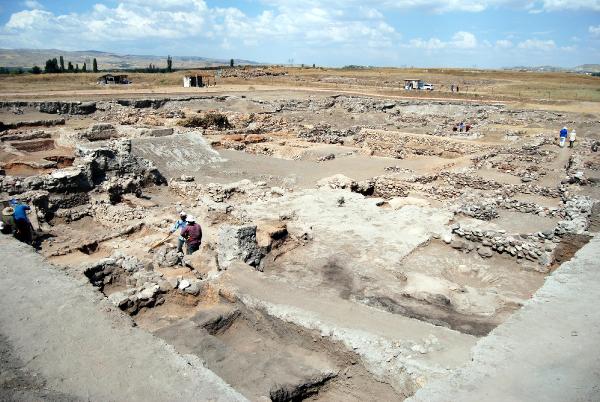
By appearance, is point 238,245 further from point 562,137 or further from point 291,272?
point 562,137

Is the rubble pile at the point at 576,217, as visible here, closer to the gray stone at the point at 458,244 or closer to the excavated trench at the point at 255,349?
the gray stone at the point at 458,244

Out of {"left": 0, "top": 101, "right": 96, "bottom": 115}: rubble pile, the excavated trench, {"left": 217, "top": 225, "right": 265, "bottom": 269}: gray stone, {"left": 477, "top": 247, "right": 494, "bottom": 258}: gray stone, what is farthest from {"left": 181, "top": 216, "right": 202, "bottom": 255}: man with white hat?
{"left": 0, "top": 101, "right": 96, "bottom": 115}: rubble pile

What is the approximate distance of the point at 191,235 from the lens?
31.9ft

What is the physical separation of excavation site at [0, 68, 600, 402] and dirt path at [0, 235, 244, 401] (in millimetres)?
23

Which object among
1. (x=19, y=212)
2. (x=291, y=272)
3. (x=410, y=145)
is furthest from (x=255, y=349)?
(x=410, y=145)

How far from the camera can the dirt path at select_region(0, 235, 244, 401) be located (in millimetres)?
4594

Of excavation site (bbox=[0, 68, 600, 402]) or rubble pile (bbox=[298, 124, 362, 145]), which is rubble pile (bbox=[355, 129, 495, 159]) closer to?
excavation site (bbox=[0, 68, 600, 402])

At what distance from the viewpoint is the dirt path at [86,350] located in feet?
15.1

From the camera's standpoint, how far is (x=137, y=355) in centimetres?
511

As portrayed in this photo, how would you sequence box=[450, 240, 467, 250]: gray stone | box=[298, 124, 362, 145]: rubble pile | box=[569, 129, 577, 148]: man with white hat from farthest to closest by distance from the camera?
1. box=[298, 124, 362, 145]: rubble pile
2. box=[569, 129, 577, 148]: man with white hat
3. box=[450, 240, 467, 250]: gray stone

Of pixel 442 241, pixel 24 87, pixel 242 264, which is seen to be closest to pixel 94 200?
pixel 242 264

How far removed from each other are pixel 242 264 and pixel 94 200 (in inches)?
294

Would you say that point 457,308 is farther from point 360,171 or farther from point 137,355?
point 360,171

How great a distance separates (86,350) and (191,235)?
15.2 ft
